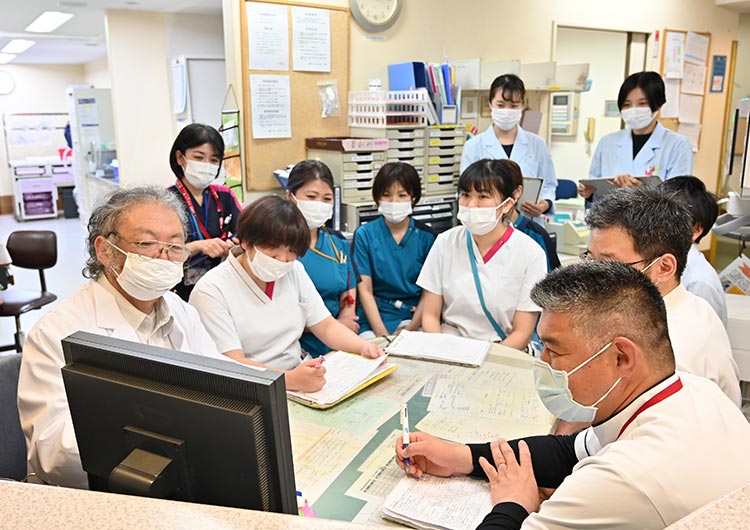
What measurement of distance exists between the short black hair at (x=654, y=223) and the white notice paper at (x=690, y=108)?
16.4 feet

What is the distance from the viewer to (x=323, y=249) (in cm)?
266

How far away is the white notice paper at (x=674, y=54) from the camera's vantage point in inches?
222

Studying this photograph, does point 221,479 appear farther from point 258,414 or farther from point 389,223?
point 389,223

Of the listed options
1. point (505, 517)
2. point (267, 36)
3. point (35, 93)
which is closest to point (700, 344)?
point (505, 517)

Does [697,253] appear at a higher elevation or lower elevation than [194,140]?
lower

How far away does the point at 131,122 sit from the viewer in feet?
17.8

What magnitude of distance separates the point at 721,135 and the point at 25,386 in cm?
712

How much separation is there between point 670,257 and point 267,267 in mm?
1237

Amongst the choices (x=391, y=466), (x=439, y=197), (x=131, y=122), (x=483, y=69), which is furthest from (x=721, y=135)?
(x=391, y=466)

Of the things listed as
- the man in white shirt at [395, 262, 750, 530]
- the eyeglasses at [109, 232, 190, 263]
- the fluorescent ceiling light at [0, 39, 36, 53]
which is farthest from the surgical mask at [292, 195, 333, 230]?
the fluorescent ceiling light at [0, 39, 36, 53]

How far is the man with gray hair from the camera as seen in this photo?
136 cm

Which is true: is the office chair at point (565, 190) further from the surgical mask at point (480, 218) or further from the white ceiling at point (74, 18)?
the white ceiling at point (74, 18)

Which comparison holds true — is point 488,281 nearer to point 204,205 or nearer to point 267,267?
point 267,267

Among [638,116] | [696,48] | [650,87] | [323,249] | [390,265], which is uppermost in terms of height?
[696,48]
